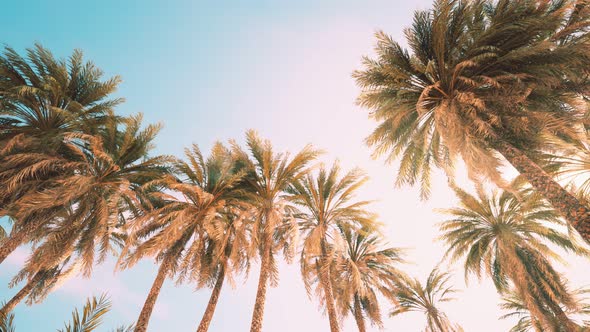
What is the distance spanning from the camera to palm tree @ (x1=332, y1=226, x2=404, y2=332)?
13.6m

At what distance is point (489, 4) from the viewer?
9125 millimetres

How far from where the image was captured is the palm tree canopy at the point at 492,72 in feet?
24.6

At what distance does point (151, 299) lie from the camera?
9781mm

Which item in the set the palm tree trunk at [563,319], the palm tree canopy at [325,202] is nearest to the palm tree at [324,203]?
the palm tree canopy at [325,202]

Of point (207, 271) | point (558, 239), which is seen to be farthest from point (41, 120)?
point (558, 239)

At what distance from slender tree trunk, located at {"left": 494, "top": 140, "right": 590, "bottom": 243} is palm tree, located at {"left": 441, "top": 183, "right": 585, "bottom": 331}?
4.83m

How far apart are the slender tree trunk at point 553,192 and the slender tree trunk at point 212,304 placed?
10656 millimetres

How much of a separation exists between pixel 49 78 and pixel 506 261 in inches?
794

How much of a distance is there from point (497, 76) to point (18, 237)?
1596 cm

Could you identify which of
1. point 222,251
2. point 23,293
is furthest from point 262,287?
point 23,293

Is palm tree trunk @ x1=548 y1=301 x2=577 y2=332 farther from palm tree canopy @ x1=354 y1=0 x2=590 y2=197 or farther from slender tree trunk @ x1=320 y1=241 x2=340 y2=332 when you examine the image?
slender tree trunk @ x1=320 y1=241 x2=340 y2=332

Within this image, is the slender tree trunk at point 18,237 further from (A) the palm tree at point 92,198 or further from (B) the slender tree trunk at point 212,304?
(B) the slender tree trunk at point 212,304

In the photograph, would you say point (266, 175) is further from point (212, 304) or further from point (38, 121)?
point (38, 121)

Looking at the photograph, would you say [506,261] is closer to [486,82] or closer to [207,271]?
[486,82]
